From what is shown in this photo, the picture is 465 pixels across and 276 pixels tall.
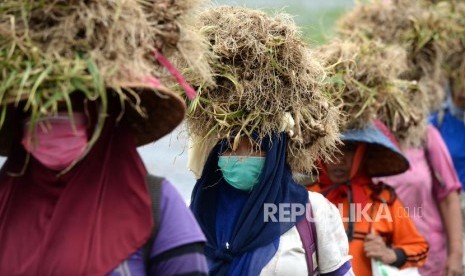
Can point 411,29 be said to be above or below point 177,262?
above

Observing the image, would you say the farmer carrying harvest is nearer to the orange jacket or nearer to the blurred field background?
the blurred field background

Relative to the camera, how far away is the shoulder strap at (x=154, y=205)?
3.31 metres

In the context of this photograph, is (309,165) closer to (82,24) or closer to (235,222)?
(235,222)

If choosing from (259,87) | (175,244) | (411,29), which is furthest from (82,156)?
(411,29)

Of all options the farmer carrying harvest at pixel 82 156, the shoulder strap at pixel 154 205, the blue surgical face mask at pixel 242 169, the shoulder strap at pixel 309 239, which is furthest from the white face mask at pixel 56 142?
the shoulder strap at pixel 309 239

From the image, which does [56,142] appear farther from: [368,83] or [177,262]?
[368,83]

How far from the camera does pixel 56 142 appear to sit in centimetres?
327

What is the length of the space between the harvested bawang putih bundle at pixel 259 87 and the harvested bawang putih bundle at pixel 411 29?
72.6 inches

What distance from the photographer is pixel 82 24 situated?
3.31 m

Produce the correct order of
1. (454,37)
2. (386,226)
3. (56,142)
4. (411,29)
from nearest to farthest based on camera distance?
(56,142) → (386,226) → (411,29) → (454,37)

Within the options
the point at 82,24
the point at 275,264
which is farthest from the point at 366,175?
the point at 82,24

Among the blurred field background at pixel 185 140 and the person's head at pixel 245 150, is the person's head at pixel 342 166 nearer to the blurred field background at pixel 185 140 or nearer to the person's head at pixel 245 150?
the blurred field background at pixel 185 140

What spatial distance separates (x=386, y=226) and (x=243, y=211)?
1.38m

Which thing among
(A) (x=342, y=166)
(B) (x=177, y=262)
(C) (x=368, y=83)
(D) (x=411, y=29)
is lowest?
(B) (x=177, y=262)
